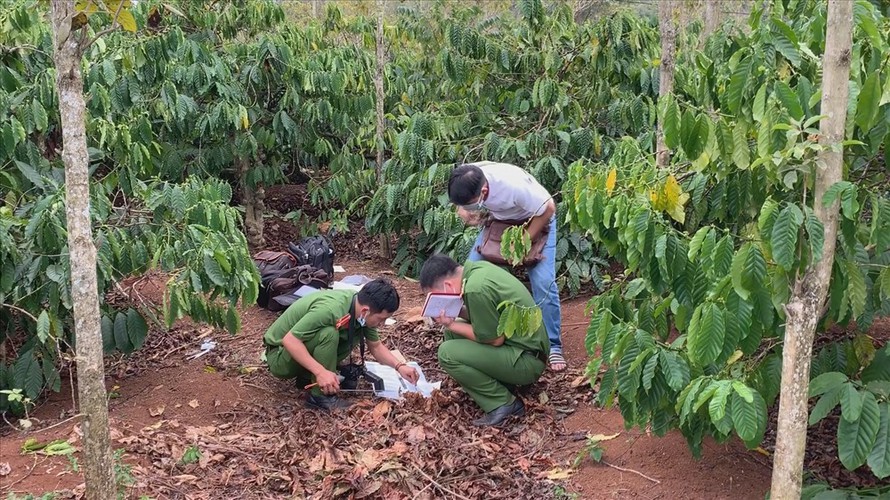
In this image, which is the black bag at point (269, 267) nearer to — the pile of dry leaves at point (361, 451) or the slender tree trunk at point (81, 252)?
the pile of dry leaves at point (361, 451)

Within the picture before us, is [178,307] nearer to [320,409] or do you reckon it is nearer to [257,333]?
[320,409]

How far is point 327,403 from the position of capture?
4.55m

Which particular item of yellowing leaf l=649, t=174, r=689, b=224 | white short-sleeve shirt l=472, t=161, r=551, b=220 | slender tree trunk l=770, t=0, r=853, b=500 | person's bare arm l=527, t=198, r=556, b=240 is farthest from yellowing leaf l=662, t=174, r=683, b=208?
person's bare arm l=527, t=198, r=556, b=240

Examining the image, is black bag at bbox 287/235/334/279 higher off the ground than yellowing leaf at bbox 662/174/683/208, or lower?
lower

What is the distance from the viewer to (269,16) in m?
7.86

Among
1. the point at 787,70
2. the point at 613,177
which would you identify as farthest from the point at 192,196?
the point at 787,70

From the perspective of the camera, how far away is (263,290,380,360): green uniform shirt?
4.39m

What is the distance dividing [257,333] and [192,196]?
1.95 meters

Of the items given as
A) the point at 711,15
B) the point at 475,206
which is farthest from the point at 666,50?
Result: the point at 711,15

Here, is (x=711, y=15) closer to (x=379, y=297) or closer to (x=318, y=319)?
(x=379, y=297)

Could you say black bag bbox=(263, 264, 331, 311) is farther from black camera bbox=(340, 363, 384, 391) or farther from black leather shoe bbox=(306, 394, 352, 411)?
black leather shoe bbox=(306, 394, 352, 411)

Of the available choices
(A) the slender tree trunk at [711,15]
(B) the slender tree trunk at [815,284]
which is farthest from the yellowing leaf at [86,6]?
(A) the slender tree trunk at [711,15]

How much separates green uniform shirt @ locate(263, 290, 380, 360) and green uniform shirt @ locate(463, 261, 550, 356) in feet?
2.30

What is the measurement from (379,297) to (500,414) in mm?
914
